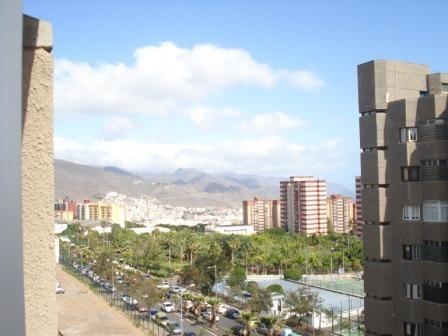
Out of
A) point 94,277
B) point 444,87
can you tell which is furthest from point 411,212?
point 94,277

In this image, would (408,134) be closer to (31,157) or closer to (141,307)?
(31,157)

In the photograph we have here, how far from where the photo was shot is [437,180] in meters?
7.86

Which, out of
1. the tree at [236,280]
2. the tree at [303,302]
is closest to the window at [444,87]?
the tree at [303,302]

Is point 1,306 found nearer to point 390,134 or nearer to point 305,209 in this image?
point 390,134

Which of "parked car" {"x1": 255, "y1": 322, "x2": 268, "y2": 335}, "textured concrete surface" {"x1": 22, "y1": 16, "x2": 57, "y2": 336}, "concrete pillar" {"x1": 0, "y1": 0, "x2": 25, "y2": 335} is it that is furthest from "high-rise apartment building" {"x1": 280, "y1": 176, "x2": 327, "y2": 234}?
"concrete pillar" {"x1": 0, "y1": 0, "x2": 25, "y2": 335}

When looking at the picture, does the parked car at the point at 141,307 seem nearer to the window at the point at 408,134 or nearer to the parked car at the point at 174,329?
the parked car at the point at 174,329

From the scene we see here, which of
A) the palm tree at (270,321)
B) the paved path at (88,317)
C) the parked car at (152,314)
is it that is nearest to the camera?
the palm tree at (270,321)

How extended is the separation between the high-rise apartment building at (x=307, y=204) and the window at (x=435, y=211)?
53.3 metres

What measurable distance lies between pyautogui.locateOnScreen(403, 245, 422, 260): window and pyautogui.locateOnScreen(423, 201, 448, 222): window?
49 cm

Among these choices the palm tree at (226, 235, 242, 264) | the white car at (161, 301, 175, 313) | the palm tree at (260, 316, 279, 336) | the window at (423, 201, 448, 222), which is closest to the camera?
the window at (423, 201, 448, 222)

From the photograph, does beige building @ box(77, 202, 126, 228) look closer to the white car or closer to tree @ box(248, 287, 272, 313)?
the white car

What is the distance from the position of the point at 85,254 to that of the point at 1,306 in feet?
145

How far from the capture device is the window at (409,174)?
26.9 ft

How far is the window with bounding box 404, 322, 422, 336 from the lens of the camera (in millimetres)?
8062
